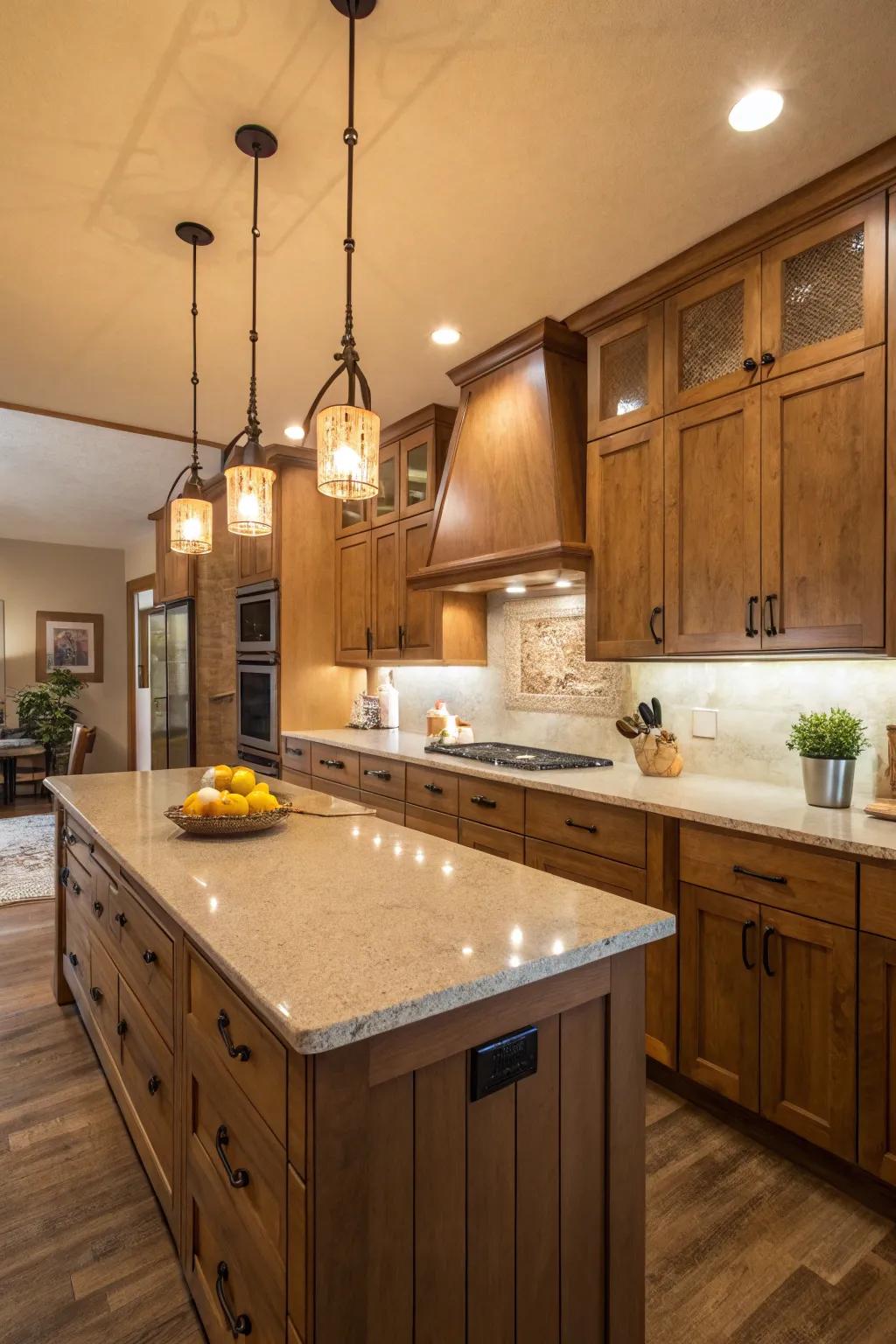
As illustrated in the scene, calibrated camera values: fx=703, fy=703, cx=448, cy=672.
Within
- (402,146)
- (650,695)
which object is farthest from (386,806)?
(402,146)

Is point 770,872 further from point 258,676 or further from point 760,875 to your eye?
point 258,676

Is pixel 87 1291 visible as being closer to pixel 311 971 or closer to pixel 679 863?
pixel 311 971

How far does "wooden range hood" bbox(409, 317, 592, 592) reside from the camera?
2.85 meters

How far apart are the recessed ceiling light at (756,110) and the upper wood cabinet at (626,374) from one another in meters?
0.74

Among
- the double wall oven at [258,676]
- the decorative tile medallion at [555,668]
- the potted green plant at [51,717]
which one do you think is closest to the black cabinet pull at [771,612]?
the decorative tile medallion at [555,668]

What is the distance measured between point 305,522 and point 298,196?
2528mm

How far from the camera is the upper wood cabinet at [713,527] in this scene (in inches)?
87.9

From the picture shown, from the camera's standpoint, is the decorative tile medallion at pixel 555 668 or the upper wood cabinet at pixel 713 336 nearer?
the upper wood cabinet at pixel 713 336

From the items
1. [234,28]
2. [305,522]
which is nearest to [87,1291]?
[234,28]

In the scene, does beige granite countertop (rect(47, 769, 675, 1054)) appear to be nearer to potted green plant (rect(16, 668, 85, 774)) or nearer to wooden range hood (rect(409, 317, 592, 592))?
wooden range hood (rect(409, 317, 592, 592))

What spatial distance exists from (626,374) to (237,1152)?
2.69 meters

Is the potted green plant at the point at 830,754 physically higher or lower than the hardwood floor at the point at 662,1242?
higher

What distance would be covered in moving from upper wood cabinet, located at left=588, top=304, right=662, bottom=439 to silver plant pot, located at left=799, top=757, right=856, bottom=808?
1320 millimetres

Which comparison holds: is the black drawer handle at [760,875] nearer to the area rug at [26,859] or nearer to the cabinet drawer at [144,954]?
the cabinet drawer at [144,954]
